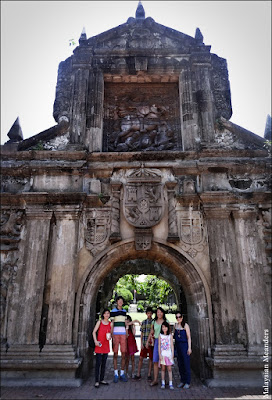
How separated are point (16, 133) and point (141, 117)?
370 cm

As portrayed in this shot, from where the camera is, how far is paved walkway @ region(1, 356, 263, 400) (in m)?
5.50

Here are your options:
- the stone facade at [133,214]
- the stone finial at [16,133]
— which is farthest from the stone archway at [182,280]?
the stone finial at [16,133]

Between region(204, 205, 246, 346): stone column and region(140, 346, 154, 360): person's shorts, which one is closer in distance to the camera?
region(204, 205, 246, 346): stone column

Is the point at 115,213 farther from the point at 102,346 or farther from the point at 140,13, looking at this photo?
the point at 140,13

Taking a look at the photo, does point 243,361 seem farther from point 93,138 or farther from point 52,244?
point 93,138

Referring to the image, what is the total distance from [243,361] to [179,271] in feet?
7.56

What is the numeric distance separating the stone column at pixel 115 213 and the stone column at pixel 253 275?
2.89 m

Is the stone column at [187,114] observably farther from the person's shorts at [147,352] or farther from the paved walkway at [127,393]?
the paved walkway at [127,393]

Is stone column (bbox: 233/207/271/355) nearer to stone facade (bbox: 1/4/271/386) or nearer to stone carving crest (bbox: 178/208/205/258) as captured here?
stone facade (bbox: 1/4/271/386)

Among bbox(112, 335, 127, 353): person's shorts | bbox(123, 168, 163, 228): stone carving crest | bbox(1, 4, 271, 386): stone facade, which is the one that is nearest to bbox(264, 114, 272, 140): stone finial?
bbox(1, 4, 271, 386): stone facade

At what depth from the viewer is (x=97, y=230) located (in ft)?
→ 24.1

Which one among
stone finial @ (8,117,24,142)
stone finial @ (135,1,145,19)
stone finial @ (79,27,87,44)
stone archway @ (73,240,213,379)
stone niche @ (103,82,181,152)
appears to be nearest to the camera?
stone archway @ (73,240,213,379)

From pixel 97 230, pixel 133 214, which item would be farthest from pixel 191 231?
pixel 97 230

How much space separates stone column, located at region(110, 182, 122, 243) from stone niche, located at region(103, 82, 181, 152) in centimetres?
135
